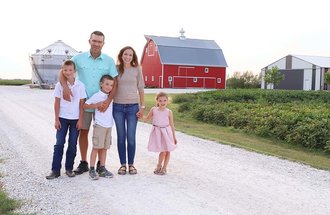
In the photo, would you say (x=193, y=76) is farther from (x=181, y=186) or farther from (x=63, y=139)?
(x=181, y=186)

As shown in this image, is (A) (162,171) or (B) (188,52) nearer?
(A) (162,171)

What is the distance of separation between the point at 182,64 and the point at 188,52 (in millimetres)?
2398

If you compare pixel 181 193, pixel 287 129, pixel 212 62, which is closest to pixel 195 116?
pixel 287 129

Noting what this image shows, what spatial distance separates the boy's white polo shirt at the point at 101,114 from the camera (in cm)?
648

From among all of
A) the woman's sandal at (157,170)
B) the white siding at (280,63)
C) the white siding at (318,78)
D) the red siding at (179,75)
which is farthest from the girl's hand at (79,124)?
the white siding at (280,63)

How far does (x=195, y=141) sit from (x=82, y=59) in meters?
4.70

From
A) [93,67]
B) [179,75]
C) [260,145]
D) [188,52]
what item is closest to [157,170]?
[93,67]

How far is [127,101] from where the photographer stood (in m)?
6.68

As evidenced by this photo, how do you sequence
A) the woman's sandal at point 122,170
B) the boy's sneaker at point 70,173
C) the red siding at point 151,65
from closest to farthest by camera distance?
1. the boy's sneaker at point 70,173
2. the woman's sandal at point 122,170
3. the red siding at point 151,65

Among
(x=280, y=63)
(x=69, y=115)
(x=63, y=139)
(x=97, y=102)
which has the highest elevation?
(x=280, y=63)

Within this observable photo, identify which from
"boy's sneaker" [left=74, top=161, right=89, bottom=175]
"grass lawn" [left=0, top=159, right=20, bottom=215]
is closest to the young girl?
"boy's sneaker" [left=74, top=161, right=89, bottom=175]

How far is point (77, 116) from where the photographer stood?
657 cm

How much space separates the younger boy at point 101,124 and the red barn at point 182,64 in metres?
41.4

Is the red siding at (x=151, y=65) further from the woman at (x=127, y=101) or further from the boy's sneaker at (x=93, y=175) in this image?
the boy's sneaker at (x=93, y=175)
